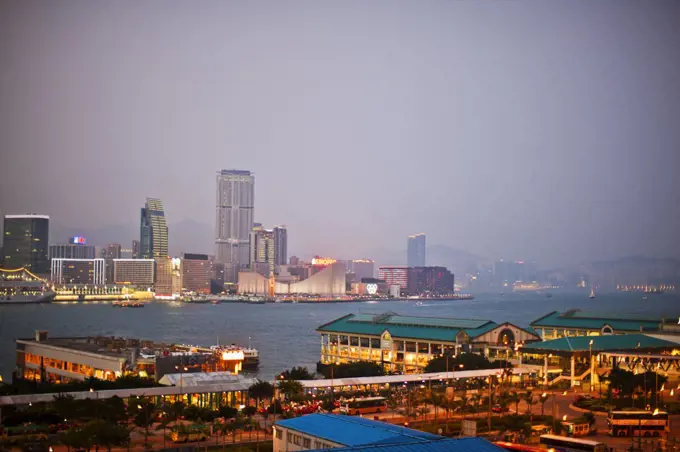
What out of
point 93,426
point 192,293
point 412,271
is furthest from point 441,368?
point 412,271

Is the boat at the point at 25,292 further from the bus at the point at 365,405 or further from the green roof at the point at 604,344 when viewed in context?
the bus at the point at 365,405

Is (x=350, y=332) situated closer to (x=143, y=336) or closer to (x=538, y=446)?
(x=538, y=446)

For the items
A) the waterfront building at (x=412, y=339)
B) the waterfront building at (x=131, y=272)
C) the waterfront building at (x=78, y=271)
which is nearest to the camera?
the waterfront building at (x=412, y=339)

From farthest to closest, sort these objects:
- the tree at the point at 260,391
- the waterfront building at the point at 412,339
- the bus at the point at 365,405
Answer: the waterfront building at the point at 412,339
the tree at the point at 260,391
the bus at the point at 365,405

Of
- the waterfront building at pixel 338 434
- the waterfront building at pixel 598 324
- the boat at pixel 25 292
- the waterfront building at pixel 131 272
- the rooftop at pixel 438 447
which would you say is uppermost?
the waterfront building at pixel 131 272

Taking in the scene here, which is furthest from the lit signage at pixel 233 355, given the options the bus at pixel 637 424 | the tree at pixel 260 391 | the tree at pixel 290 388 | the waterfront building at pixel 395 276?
the waterfront building at pixel 395 276
